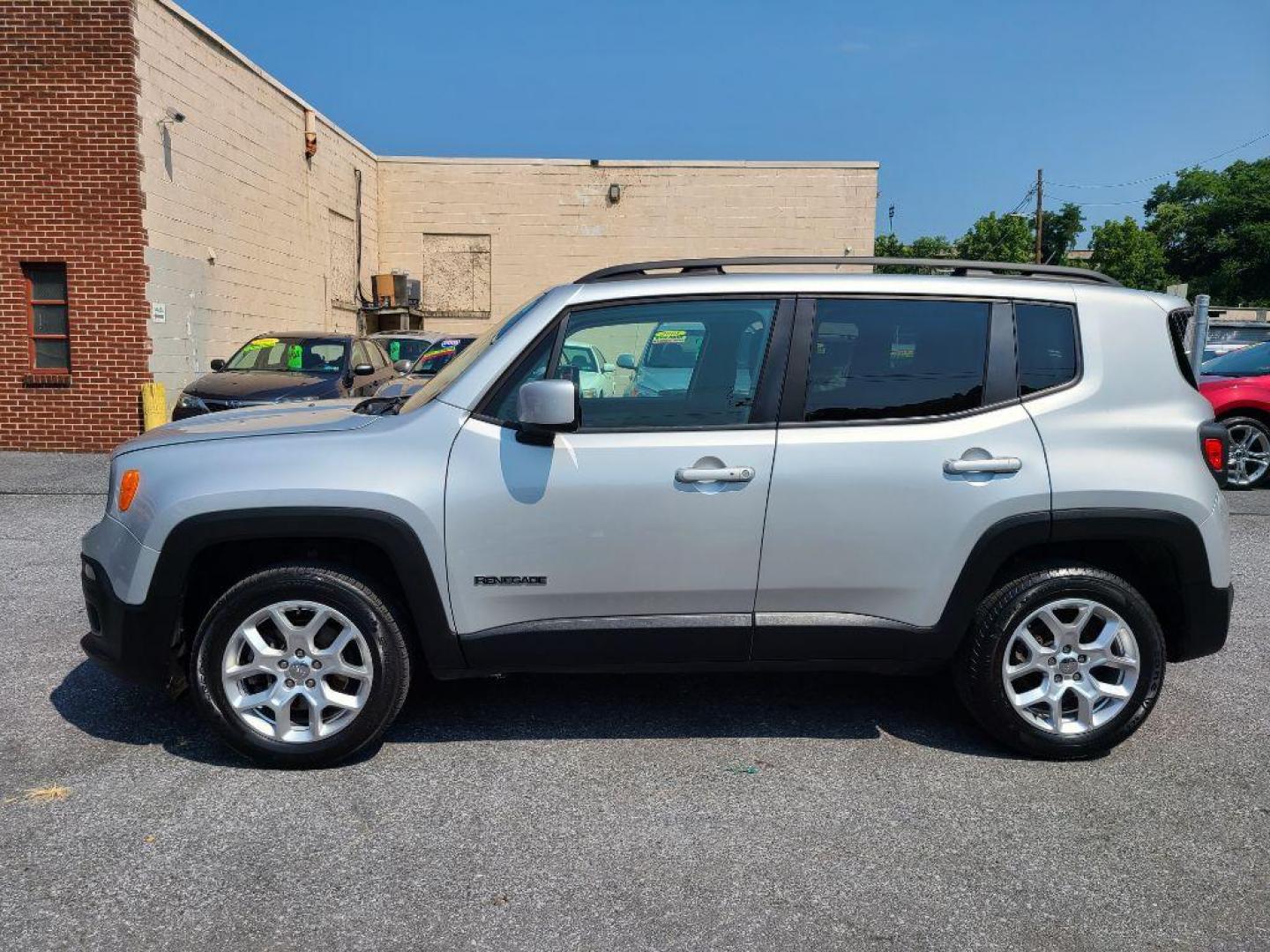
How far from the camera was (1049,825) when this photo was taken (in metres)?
3.40

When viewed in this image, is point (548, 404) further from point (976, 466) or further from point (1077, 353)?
point (1077, 353)

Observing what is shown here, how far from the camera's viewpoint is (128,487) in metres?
3.80

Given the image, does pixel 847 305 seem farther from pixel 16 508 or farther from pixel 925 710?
pixel 16 508

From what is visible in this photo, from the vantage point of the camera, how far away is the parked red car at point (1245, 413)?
412 inches

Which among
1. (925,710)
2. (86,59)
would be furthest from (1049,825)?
(86,59)

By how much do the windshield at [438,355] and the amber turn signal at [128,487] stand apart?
9971 mm

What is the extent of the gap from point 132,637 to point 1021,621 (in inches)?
128

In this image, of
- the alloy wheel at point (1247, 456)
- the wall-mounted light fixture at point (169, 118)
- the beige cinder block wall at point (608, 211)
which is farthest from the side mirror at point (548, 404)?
the beige cinder block wall at point (608, 211)

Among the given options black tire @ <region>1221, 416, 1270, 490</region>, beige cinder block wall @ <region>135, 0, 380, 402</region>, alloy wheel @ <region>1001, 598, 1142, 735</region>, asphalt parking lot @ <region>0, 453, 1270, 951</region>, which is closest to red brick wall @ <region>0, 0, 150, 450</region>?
beige cinder block wall @ <region>135, 0, 380, 402</region>

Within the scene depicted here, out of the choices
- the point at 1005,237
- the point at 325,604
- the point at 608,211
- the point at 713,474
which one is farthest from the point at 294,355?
the point at 1005,237

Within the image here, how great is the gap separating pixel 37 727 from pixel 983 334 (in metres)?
4.03

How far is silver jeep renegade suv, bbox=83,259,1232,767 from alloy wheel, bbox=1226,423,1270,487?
306 inches

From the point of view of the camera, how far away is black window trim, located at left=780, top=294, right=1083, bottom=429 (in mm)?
3799

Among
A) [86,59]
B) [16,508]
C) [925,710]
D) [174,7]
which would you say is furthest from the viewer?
[174,7]
